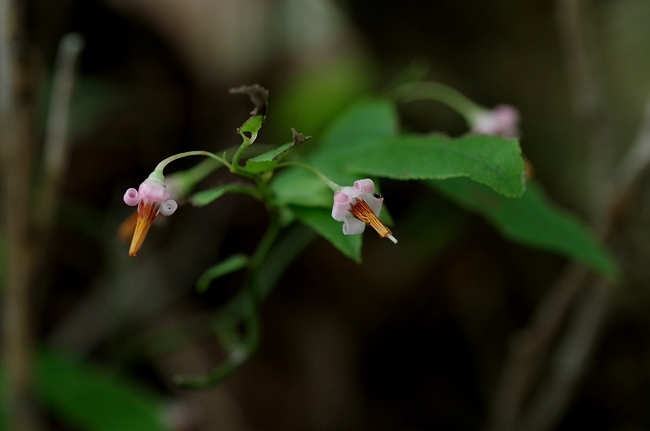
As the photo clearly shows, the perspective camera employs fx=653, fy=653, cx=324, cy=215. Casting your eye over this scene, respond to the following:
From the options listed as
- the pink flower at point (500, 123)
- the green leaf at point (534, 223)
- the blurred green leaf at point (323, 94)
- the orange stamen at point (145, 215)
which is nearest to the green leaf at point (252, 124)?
the orange stamen at point (145, 215)

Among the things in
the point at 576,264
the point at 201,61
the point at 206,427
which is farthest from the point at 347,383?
the point at 201,61

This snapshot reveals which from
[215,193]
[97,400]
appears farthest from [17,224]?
[215,193]

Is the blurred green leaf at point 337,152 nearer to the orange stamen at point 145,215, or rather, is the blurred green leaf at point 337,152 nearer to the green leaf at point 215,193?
the green leaf at point 215,193

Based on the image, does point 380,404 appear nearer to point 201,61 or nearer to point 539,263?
point 539,263

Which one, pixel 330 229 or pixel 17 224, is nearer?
pixel 330 229

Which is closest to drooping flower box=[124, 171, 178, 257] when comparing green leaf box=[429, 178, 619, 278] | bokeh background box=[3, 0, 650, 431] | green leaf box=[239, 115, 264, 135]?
green leaf box=[239, 115, 264, 135]

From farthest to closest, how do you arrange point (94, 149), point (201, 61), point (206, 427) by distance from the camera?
1. point (201, 61)
2. point (94, 149)
3. point (206, 427)

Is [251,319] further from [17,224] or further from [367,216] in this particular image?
[17,224]
